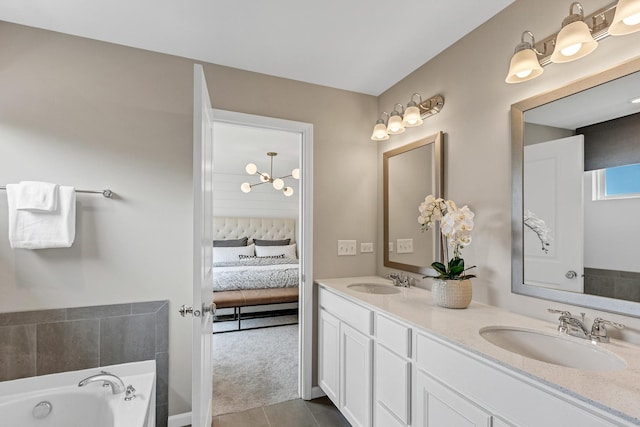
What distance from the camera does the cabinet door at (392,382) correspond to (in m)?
1.45

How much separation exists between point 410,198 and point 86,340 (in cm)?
234

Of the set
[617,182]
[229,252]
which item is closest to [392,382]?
[617,182]

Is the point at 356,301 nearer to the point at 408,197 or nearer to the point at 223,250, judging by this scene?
the point at 408,197

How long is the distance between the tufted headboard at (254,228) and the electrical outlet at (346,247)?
377cm

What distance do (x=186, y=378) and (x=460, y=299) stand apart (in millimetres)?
1831

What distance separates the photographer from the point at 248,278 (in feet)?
14.2

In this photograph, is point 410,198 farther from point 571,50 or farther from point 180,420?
point 180,420

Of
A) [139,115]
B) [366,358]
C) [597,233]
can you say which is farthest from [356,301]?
[139,115]

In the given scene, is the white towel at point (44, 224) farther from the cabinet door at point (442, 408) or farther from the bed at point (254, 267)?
the bed at point (254, 267)

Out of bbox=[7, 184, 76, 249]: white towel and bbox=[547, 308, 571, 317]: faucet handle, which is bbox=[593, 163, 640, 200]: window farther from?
bbox=[7, 184, 76, 249]: white towel

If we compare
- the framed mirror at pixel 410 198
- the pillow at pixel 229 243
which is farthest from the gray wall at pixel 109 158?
the pillow at pixel 229 243

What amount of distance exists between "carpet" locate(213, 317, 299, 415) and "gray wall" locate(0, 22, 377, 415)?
1.63 feet

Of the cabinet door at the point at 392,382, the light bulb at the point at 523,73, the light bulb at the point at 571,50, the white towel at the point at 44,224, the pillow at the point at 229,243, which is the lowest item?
the cabinet door at the point at 392,382

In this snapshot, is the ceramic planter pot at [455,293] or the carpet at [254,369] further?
the carpet at [254,369]
